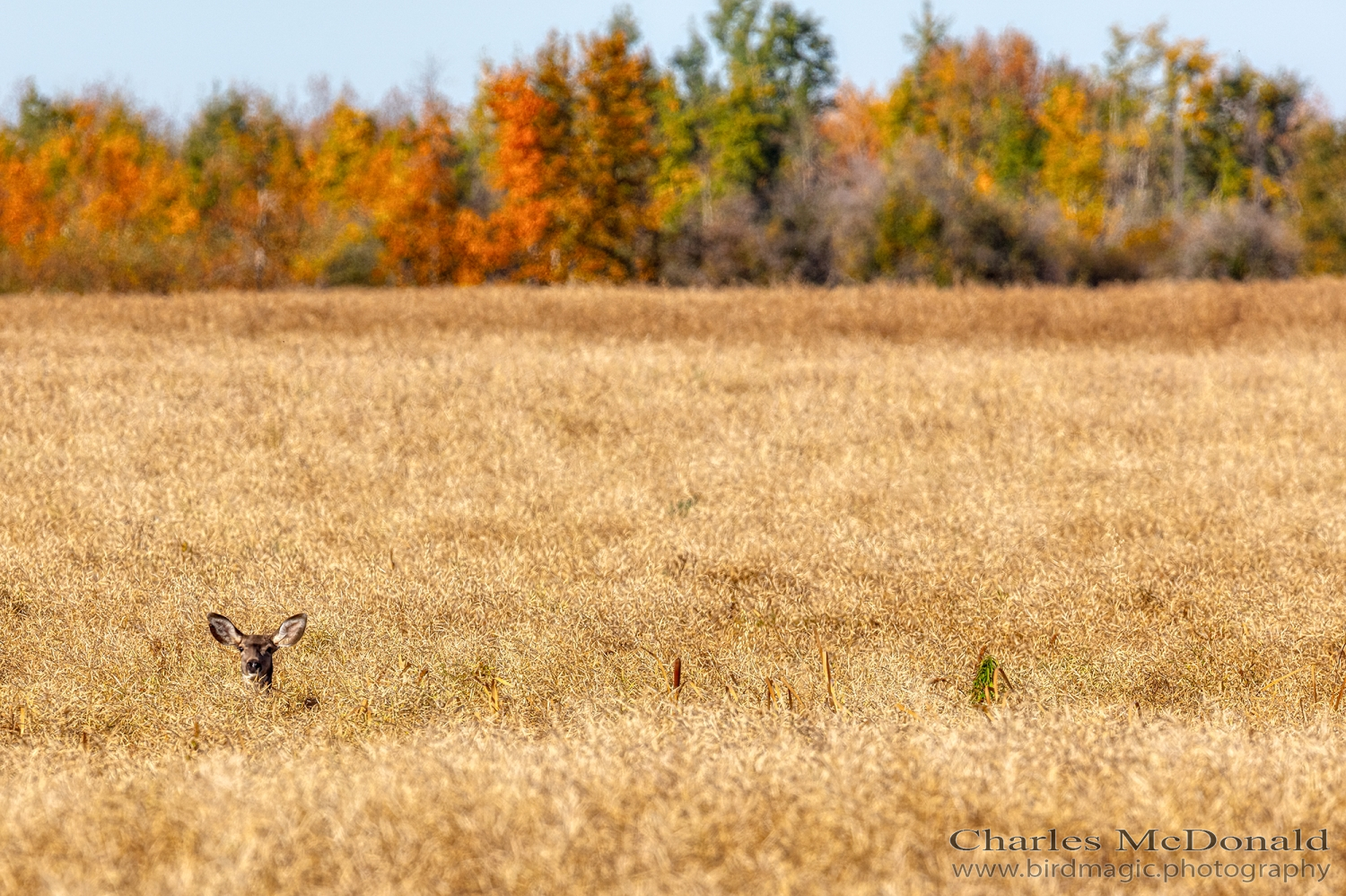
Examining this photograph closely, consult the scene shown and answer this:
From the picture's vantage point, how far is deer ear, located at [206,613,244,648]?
4.84 m

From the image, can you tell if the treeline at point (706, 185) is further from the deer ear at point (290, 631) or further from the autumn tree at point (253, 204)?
the deer ear at point (290, 631)

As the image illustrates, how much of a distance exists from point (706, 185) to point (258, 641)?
5135cm

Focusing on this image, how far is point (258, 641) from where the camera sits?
4.86 meters

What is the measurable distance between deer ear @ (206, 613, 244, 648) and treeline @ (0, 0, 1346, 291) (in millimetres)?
19385

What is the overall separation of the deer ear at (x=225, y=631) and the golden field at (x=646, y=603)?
20 cm

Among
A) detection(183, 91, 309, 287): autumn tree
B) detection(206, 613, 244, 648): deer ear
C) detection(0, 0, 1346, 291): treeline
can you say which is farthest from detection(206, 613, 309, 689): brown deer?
detection(183, 91, 309, 287): autumn tree

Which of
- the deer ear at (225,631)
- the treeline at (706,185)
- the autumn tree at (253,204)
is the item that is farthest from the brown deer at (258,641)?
the autumn tree at (253,204)

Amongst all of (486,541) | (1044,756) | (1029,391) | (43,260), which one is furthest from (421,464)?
(43,260)

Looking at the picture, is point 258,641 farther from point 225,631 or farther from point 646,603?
point 646,603

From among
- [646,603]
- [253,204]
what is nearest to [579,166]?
[253,204]

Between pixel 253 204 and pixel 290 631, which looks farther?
pixel 253 204

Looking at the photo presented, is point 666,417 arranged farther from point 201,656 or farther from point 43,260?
point 43,260

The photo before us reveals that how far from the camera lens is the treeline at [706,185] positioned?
3531 cm

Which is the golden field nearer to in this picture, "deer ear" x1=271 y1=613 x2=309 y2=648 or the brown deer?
the brown deer
